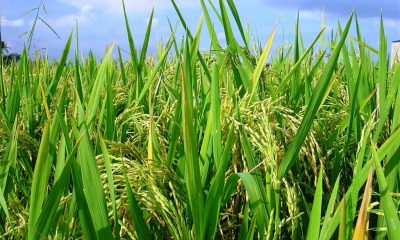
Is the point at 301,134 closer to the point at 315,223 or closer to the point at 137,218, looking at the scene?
the point at 315,223

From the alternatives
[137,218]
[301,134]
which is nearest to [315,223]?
[301,134]

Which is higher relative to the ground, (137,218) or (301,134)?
(301,134)

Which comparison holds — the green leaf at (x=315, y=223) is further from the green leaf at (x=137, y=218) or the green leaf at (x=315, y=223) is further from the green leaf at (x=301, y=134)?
the green leaf at (x=137, y=218)

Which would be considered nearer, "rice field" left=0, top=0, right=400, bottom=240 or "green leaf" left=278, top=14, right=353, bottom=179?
"rice field" left=0, top=0, right=400, bottom=240

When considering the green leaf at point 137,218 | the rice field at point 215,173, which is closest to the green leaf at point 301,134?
the rice field at point 215,173

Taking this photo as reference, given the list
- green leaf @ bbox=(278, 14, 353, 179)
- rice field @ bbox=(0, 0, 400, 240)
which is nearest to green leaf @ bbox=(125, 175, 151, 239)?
rice field @ bbox=(0, 0, 400, 240)

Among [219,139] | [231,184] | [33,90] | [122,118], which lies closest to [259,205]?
[231,184]

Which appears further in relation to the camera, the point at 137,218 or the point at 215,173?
the point at 215,173

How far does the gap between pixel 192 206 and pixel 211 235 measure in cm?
6

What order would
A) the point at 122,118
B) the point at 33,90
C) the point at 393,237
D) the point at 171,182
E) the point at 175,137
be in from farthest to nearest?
the point at 33,90 → the point at 122,118 → the point at 175,137 → the point at 171,182 → the point at 393,237

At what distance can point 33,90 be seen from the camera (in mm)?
1787

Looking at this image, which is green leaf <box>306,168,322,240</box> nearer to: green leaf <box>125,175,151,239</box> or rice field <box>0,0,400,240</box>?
rice field <box>0,0,400,240</box>

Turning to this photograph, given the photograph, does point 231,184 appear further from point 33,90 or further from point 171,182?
point 33,90

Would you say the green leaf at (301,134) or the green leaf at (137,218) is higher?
the green leaf at (301,134)
